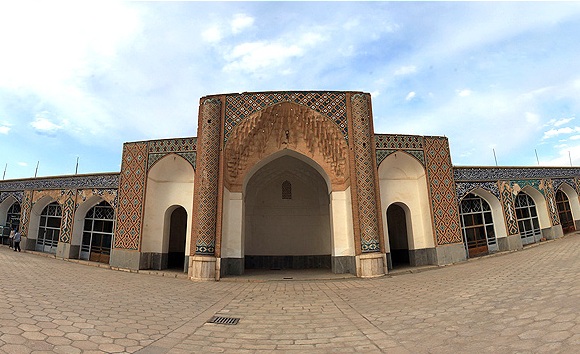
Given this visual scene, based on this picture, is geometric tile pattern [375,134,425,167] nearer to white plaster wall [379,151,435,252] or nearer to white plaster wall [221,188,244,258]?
white plaster wall [379,151,435,252]

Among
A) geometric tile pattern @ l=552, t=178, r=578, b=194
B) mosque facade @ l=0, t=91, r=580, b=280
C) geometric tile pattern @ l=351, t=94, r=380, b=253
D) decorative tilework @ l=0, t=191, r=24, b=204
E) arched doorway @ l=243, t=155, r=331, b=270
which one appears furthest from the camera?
decorative tilework @ l=0, t=191, r=24, b=204

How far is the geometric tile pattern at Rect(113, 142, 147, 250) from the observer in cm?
945

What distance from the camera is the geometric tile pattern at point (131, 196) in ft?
31.0

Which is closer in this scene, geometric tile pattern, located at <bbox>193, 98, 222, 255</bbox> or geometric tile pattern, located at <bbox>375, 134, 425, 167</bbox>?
geometric tile pattern, located at <bbox>193, 98, 222, 255</bbox>

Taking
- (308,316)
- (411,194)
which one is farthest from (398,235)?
(308,316)

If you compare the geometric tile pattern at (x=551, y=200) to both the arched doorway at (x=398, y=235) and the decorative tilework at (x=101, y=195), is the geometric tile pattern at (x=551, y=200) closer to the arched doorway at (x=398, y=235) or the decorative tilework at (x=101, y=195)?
the arched doorway at (x=398, y=235)

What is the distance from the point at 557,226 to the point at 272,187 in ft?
38.7

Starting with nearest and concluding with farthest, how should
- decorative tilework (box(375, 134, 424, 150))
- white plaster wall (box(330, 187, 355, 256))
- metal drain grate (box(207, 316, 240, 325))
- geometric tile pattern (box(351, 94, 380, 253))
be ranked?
1. metal drain grate (box(207, 316, 240, 325))
2. geometric tile pattern (box(351, 94, 380, 253))
3. white plaster wall (box(330, 187, 355, 256))
4. decorative tilework (box(375, 134, 424, 150))

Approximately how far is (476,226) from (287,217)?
7400 mm

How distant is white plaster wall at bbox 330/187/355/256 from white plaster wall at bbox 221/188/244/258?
3041mm

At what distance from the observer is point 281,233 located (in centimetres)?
1189

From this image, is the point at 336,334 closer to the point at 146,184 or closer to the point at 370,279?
the point at 370,279

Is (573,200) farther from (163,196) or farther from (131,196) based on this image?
(131,196)

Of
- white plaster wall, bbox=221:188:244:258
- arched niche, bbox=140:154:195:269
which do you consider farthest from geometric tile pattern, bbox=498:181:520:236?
arched niche, bbox=140:154:195:269
